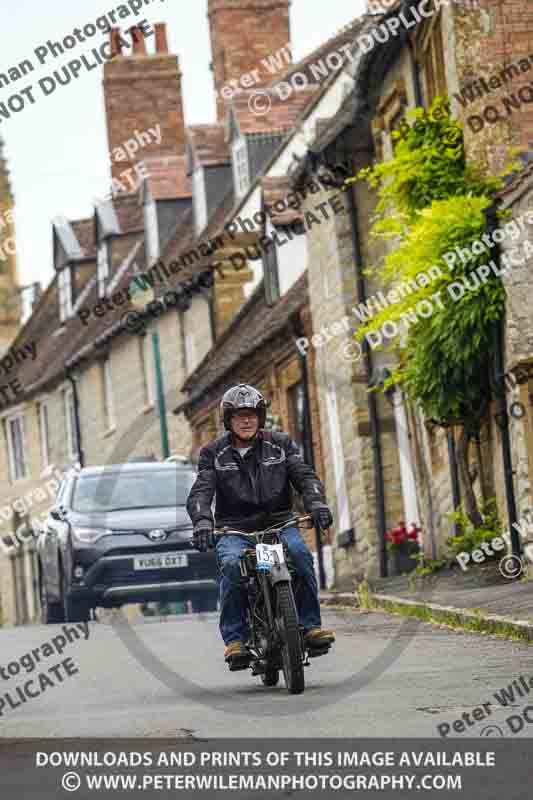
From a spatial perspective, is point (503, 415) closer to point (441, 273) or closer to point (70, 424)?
point (441, 273)

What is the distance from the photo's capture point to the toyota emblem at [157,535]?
64.2ft

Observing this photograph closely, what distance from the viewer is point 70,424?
165 feet

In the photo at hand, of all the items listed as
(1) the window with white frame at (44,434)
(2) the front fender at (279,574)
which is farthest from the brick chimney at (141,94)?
(2) the front fender at (279,574)

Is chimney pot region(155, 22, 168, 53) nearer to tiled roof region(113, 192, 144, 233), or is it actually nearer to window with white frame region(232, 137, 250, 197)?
tiled roof region(113, 192, 144, 233)

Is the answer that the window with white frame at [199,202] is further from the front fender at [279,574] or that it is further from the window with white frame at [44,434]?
the front fender at [279,574]

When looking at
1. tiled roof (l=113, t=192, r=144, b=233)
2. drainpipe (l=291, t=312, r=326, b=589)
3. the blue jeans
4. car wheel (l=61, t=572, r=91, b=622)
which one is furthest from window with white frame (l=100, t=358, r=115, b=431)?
the blue jeans

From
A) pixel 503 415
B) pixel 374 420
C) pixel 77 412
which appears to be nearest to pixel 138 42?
pixel 77 412

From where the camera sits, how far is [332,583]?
90.6 ft

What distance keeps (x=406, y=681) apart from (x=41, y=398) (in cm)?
4261

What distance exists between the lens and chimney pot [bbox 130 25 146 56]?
1875 inches

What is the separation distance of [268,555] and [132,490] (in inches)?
410

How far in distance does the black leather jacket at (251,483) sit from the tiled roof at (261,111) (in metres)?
26.3
